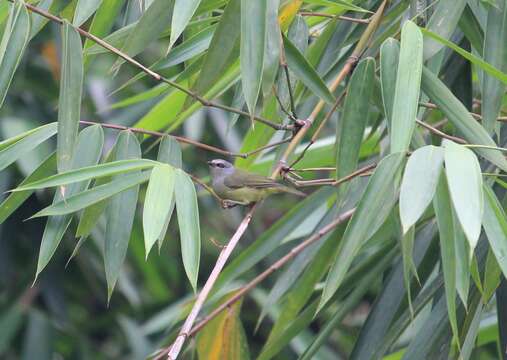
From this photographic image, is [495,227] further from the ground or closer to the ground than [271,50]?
closer to the ground

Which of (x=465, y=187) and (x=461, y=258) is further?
(x=461, y=258)

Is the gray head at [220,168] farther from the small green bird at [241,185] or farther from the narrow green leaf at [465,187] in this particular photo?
the narrow green leaf at [465,187]

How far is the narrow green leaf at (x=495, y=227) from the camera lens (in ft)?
7.09

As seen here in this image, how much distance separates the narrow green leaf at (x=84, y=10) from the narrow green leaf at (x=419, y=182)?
945mm

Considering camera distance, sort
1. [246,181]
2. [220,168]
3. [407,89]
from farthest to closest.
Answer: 1. [220,168]
2. [246,181]
3. [407,89]

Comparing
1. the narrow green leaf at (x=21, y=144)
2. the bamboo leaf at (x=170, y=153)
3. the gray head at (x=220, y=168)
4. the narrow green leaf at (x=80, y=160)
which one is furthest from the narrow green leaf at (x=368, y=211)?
the gray head at (x=220, y=168)

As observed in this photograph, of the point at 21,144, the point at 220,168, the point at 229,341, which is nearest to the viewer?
the point at 21,144

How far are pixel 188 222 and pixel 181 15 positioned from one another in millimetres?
493

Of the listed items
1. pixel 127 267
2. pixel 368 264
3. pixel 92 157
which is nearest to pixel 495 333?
pixel 368 264

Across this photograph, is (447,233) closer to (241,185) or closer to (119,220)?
(119,220)

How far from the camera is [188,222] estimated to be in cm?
228

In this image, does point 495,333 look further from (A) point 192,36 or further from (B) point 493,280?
(A) point 192,36

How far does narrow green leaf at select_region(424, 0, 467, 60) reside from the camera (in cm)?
259

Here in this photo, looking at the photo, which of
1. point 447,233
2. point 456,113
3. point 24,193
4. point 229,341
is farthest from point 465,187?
point 229,341
